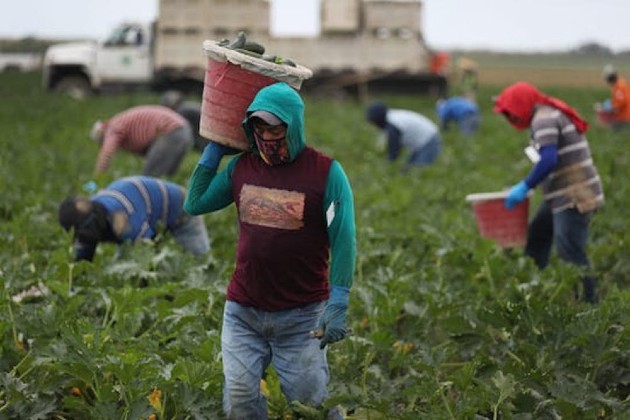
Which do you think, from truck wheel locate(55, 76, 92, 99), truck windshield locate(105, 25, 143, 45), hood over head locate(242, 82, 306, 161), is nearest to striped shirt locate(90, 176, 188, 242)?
hood over head locate(242, 82, 306, 161)

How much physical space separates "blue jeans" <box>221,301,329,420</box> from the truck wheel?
25012mm

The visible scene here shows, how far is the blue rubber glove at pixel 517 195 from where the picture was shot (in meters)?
6.48

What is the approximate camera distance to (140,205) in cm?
629

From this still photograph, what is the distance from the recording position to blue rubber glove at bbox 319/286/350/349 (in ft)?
12.2

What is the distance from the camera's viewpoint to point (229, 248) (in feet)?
23.4

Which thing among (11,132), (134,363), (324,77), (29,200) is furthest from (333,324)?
(324,77)

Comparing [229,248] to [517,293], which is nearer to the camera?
[517,293]

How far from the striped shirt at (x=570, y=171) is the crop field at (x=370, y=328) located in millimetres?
418

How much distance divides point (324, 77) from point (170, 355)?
24.3 metres

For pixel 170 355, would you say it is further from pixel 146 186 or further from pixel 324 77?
pixel 324 77

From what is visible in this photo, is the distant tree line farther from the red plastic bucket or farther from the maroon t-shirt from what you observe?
the maroon t-shirt

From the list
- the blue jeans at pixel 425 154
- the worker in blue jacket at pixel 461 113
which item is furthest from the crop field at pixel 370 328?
the worker in blue jacket at pixel 461 113

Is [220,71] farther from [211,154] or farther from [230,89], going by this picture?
→ [211,154]

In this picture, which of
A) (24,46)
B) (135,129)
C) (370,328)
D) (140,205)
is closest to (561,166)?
(370,328)
